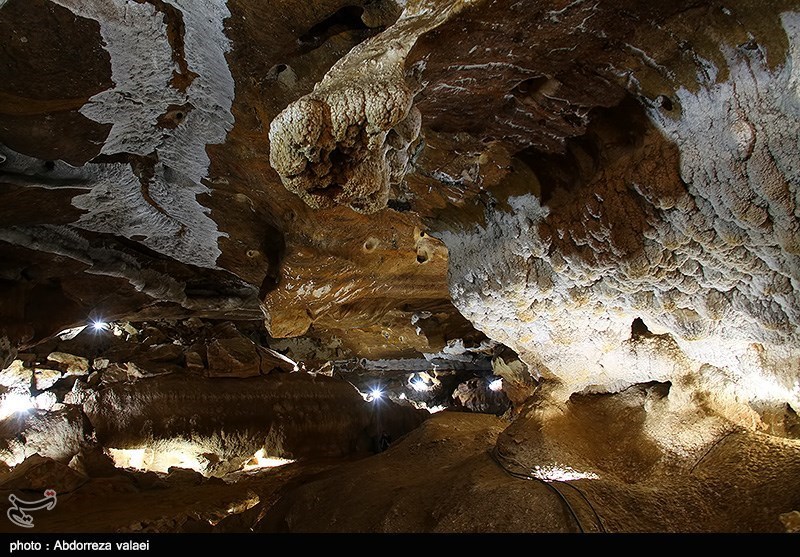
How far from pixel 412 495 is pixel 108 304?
5586mm

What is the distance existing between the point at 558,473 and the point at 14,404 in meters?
8.26

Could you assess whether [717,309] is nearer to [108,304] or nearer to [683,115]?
[683,115]

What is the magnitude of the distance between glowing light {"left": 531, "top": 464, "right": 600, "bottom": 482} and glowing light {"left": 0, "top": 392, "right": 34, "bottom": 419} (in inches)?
301

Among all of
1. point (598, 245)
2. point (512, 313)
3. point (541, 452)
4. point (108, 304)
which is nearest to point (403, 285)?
point (512, 313)

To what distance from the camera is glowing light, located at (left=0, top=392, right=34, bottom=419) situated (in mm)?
7137

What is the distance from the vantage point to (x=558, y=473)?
4.09m

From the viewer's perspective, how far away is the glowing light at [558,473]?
4.03 meters

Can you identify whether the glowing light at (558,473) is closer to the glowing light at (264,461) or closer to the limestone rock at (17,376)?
the glowing light at (264,461)

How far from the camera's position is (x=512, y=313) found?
445cm

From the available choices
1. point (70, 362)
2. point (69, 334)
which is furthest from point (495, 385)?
point (69, 334)

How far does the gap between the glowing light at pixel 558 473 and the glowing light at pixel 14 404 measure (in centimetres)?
765

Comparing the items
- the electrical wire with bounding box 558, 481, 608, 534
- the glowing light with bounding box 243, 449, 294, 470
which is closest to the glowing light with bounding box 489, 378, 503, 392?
the glowing light with bounding box 243, 449, 294, 470

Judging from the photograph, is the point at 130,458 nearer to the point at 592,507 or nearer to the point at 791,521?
the point at 592,507
